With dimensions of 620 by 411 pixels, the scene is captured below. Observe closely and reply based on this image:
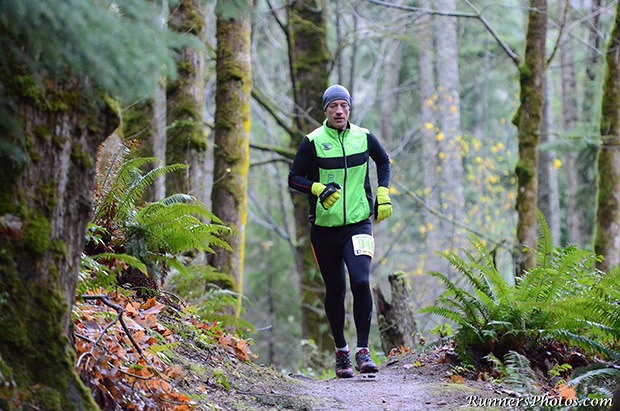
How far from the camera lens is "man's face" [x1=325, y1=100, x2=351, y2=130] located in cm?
710

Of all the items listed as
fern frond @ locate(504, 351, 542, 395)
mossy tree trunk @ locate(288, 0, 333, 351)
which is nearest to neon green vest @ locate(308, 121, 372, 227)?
fern frond @ locate(504, 351, 542, 395)

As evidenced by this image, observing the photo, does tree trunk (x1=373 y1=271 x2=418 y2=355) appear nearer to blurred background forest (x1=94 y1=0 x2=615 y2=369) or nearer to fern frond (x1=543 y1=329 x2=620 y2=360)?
blurred background forest (x1=94 y1=0 x2=615 y2=369)

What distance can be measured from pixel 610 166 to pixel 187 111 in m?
6.45

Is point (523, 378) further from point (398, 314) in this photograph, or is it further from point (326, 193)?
point (398, 314)

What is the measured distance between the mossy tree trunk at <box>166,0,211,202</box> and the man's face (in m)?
3.67

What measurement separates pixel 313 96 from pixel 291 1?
2.30 metres

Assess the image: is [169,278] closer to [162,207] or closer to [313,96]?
[162,207]

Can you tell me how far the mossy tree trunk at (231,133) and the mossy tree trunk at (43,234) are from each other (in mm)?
6930

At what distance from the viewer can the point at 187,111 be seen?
10484 millimetres

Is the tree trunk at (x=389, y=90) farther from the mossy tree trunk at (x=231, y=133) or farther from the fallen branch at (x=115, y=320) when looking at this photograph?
the fallen branch at (x=115, y=320)

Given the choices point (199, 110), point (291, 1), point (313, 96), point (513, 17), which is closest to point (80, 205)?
point (199, 110)

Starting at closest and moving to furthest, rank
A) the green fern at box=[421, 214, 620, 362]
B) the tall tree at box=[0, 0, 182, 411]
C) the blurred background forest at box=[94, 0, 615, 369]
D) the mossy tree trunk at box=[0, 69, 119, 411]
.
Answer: the tall tree at box=[0, 0, 182, 411] → the mossy tree trunk at box=[0, 69, 119, 411] → the green fern at box=[421, 214, 620, 362] → the blurred background forest at box=[94, 0, 615, 369]

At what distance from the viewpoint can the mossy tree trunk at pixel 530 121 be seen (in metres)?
10.6

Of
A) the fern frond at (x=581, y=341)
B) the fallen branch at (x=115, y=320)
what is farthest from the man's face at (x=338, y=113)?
the fallen branch at (x=115, y=320)
